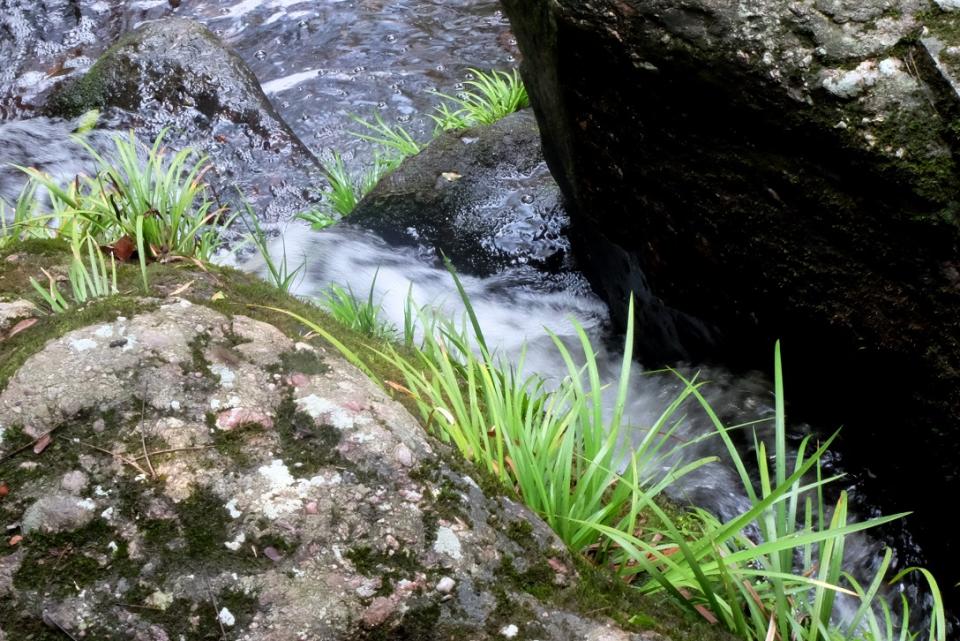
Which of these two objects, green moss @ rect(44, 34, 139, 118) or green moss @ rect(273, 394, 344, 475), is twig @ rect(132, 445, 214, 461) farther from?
green moss @ rect(44, 34, 139, 118)

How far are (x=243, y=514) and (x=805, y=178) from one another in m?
2.09

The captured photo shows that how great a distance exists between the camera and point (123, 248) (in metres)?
2.99

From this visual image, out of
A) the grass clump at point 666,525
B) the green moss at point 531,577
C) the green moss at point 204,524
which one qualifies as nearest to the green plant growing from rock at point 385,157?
the grass clump at point 666,525

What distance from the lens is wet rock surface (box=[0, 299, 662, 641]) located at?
4.77ft

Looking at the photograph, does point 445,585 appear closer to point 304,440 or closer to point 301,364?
point 304,440

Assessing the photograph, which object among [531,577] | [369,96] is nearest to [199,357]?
[531,577]

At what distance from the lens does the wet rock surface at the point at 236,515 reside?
1454 millimetres

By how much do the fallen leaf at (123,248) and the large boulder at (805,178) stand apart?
5.95 feet

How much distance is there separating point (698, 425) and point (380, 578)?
2438 millimetres

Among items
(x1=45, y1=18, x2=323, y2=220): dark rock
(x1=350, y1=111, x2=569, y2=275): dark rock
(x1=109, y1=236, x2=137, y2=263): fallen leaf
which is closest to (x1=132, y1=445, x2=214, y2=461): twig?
(x1=109, y1=236, x2=137, y2=263): fallen leaf

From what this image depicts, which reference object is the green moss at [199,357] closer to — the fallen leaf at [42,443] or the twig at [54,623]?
the fallen leaf at [42,443]

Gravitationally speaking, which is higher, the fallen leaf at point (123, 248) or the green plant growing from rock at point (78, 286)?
the green plant growing from rock at point (78, 286)

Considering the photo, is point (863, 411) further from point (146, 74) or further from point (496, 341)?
point (146, 74)

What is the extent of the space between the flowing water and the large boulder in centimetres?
49
